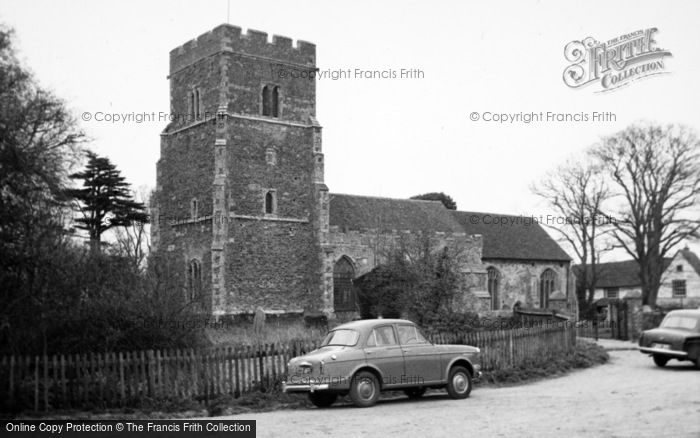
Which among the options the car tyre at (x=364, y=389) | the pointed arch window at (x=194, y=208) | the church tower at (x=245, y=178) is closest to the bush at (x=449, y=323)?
the car tyre at (x=364, y=389)

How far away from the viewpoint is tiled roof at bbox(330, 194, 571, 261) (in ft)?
158

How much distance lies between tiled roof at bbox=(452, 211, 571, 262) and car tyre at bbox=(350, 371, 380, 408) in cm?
3753

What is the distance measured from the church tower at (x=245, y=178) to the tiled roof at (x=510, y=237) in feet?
47.2

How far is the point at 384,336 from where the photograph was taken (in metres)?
16.7

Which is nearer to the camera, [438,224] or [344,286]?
A: [344,286]

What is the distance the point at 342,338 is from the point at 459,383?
260cm

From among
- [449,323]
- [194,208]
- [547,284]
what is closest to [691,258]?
[547,284]

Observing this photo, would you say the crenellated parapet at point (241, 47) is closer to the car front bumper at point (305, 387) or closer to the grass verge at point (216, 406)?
the grass verge at point (216, 406)

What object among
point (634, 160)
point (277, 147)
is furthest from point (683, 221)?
point (277, 147)

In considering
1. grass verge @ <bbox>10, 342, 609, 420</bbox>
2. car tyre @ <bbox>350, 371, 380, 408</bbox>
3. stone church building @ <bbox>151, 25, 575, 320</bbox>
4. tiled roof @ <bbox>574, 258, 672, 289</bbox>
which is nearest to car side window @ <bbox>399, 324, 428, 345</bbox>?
car tyre @ <bbox>350, 371, 380, 408</bbox>

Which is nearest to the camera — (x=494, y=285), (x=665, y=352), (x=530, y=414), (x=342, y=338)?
(x=530, y=414)

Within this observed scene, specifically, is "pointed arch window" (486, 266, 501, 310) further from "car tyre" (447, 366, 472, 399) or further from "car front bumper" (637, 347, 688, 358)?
"car tyre" (447, 366, 472, 399)

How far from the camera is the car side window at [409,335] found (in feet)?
55.4

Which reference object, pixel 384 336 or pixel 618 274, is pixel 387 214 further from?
pixel 384 336
